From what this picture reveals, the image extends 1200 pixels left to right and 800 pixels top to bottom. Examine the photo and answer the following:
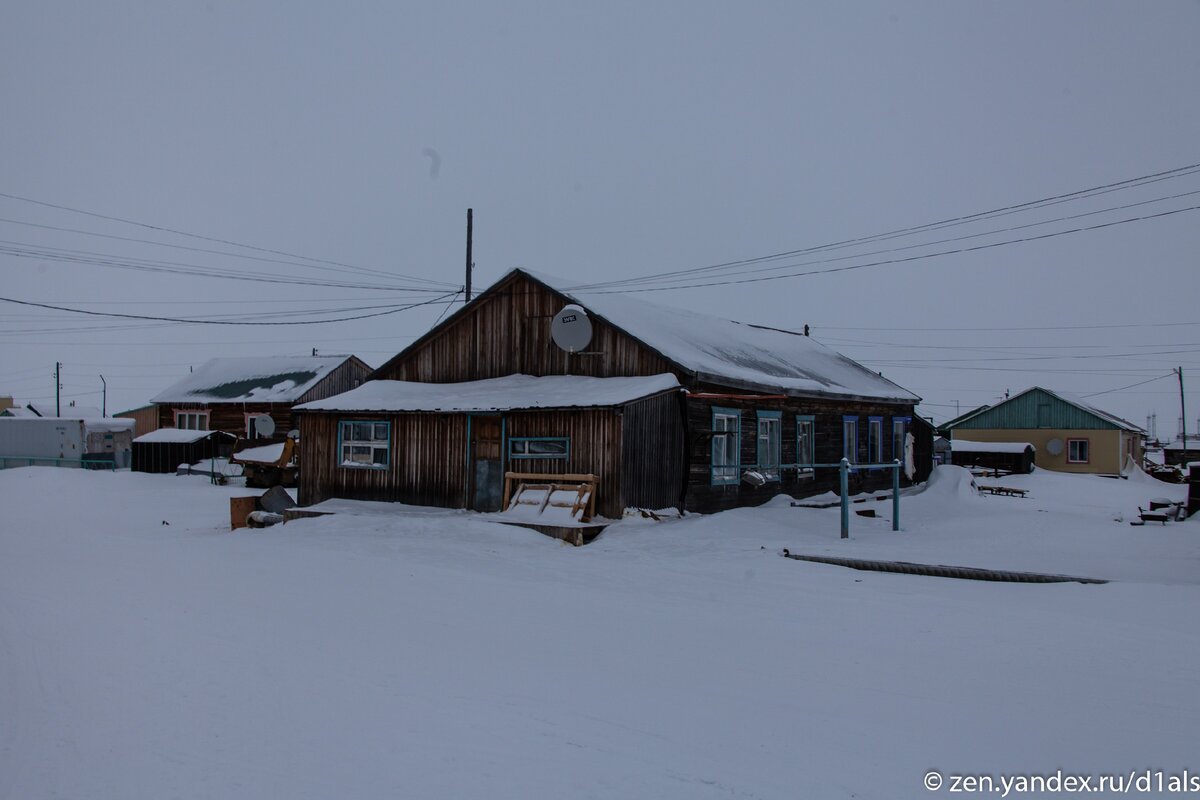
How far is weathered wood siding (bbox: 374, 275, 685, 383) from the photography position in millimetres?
19844

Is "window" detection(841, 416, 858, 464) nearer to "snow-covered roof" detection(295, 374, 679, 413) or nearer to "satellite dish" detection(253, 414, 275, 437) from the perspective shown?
"snow-covered roof" detection(295, 374, 679, 413)

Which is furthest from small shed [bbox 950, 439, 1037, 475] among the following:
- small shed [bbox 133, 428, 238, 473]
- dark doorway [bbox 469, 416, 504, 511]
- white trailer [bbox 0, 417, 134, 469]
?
white trailer [bbox 0, 417, 134, 469]

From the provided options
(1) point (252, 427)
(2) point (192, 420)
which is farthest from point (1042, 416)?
(2) point (192, 420)

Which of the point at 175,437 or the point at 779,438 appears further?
the point at 175,437

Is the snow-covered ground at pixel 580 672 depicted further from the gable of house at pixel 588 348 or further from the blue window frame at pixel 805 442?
the blue window frame at pixel 805 442

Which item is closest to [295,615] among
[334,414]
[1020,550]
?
[1020,550]

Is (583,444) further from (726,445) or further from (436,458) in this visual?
(726,445)

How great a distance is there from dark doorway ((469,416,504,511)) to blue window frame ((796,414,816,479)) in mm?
9129

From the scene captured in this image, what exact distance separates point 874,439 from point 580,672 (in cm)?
2368

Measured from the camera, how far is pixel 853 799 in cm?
456

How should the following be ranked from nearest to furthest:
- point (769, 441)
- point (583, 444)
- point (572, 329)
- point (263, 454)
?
point (583, 444) < point (572, 329) < point (769, 441) < point (263, 454)

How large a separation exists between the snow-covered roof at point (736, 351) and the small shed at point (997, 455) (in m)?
13.9

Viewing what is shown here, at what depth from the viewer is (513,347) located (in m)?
21.6

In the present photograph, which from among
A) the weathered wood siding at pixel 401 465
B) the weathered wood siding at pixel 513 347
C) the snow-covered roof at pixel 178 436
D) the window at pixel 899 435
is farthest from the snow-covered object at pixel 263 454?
the window at pixel 899 435
